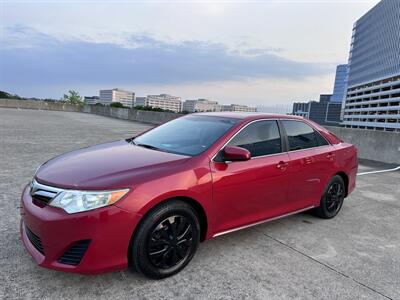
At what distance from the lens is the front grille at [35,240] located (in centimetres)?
254

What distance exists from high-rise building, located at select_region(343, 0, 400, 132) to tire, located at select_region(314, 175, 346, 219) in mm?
102363

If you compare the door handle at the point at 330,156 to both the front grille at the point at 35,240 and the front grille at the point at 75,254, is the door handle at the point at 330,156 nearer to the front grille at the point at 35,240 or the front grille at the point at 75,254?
the front grille at the point at 75,254

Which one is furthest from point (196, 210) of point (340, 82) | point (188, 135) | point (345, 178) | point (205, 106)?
point (340, 82)

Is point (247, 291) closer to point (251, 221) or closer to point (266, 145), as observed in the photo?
point (251, 221)

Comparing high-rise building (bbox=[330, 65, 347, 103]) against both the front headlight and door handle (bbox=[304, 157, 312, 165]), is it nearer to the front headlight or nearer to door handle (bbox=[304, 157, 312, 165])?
door handle (bbox=[304, 157, 312, 165])

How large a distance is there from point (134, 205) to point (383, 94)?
410 feet

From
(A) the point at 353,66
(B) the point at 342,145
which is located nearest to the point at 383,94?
(A) the point at 353,66

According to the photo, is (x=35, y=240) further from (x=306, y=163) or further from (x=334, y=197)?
(x=334, y=197)

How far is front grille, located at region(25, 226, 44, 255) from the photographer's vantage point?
2537 mm

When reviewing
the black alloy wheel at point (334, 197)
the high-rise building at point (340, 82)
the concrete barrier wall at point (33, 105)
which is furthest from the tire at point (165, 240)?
the high-rise building at point (340, 82)

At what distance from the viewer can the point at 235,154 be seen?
3.07 meters

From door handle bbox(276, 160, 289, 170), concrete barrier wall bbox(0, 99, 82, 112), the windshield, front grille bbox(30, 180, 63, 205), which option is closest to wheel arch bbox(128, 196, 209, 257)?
the windshield

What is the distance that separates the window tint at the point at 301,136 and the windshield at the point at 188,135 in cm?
84

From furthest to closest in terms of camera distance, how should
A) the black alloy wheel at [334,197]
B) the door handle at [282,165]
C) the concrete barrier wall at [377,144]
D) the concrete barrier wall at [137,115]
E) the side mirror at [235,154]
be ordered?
the concrete barrier wall at [137,115] → the concrete barrier wall at [377,144] → the black alloy wheel at [334,197] → the door handle at [282,165] → the side mirror at [235,154]
